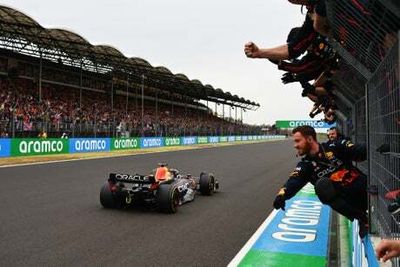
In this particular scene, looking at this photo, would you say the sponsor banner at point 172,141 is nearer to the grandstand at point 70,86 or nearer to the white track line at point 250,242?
the grandstand at point 70,86

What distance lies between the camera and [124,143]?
27.6m

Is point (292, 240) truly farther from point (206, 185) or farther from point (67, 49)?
point (67, 49)

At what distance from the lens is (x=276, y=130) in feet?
272

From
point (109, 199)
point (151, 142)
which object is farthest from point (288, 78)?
point (151, 142)

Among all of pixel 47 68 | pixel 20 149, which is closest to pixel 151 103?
pixel 47 68

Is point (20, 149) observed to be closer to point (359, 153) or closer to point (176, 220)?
point (176, 220)

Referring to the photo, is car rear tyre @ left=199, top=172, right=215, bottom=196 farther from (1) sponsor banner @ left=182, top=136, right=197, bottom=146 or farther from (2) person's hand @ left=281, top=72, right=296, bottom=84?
(1) sponsor banner @ left=182, top=136, right=197, bottom=146

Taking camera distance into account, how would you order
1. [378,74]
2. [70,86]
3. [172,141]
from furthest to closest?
[70,86], [172,141], [378,74]

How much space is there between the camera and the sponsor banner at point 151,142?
A: 30.4 metres

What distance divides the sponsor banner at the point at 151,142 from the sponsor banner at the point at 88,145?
16.3 feet

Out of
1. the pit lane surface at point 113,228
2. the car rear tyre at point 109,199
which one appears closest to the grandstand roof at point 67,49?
the pit lane surface at point 113,228

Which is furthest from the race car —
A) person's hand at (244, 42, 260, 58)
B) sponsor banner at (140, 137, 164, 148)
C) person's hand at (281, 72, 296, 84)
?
sponsor banner at (140, 137, 164, 148)

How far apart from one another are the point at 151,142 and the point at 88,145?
8319 mm

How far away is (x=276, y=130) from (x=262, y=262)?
79.3 meters
